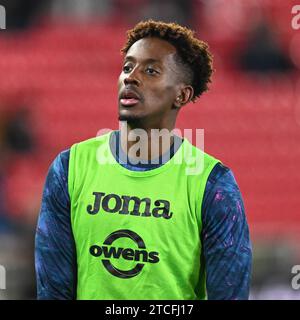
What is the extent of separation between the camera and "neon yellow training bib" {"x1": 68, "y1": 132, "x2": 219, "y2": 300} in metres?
2.54

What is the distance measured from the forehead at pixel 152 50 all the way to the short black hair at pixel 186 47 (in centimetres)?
3

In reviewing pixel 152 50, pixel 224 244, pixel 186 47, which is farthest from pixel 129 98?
pixel 224 244

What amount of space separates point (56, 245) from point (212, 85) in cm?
452

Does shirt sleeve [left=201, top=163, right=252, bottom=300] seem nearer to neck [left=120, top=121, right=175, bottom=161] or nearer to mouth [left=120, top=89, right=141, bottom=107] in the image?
neck [left=120, top=121, right=175, bottom=161]

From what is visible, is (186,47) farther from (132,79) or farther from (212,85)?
(212,85)

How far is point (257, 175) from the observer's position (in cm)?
678

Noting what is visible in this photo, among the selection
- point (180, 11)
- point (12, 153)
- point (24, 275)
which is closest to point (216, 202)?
point (24, 275)

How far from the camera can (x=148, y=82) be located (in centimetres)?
264

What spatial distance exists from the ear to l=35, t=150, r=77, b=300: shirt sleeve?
472mm

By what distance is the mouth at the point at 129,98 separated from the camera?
8.56 ft

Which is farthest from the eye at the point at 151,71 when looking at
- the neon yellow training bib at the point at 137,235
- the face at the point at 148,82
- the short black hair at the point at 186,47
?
the neon yellow training bib at the point at 137,235

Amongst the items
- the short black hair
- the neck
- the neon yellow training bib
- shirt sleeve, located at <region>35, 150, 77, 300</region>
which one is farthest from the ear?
shirt sleeve, located at <region>35, 150, 77, 300</region>

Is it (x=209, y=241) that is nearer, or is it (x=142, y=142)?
(x=209, y=241)
